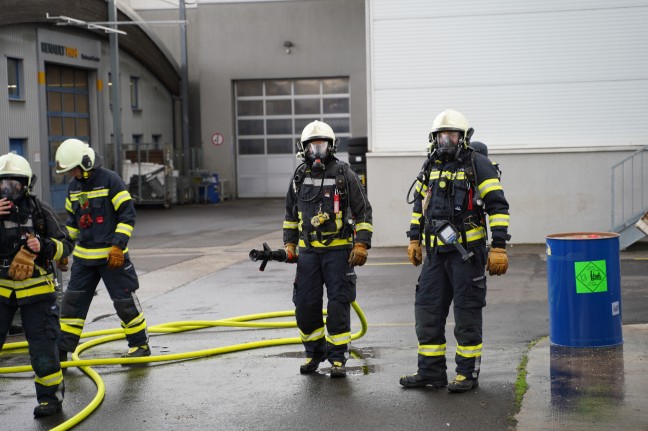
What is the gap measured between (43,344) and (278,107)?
30692 mm

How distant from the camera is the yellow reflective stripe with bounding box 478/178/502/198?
23.0ft

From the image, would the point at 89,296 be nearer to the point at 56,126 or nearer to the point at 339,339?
the point at 339,339

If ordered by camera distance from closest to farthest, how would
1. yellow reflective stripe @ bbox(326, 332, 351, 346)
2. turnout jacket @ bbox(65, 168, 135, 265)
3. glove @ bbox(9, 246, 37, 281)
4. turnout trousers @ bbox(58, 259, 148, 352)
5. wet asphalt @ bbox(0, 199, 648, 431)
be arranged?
wet asphalt @ bbox(0, 199, 648, 431), glove @ bbox(9, 246, 37, 281), yellow reflective stripe @ bbox(326, 332, 351, 346), turnout jacket @ bbox(65, 168, 135, 265), turnout trousers @ bbox(58, 259, 148, 352)

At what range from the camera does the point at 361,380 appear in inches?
295

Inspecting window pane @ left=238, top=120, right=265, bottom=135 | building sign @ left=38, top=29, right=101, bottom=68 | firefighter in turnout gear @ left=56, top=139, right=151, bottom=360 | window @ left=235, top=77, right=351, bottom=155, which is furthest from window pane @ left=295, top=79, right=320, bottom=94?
firefighter in turnout gear @ left=56, top=139, right=151, bottom=360

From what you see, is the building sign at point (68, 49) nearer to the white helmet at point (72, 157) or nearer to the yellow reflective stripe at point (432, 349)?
the white helmet at point (72, 157)

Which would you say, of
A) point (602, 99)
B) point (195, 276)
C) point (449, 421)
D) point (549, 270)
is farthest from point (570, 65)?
point (449, 421)

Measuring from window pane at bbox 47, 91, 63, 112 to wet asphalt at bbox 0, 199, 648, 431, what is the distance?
1834 centimetres

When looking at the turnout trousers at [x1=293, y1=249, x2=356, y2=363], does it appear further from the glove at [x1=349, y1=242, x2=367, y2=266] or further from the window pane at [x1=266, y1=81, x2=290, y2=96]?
the window pane at [x1=266, y1=81, x2=290, y2=96]

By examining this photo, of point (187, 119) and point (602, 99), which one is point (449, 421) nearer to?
point (602, 99)

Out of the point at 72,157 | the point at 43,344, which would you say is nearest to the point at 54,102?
the point at 72,157

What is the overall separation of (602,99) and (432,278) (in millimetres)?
10397

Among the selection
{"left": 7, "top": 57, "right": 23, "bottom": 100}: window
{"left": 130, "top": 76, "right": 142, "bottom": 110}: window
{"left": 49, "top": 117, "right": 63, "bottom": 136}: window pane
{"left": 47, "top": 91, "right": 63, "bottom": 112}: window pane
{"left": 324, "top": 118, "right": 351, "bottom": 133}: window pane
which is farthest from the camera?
{"left": 324, "top": 118, "right": 351, "bottom": 133}: window pane

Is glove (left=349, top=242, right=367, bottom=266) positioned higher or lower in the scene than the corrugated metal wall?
lower
